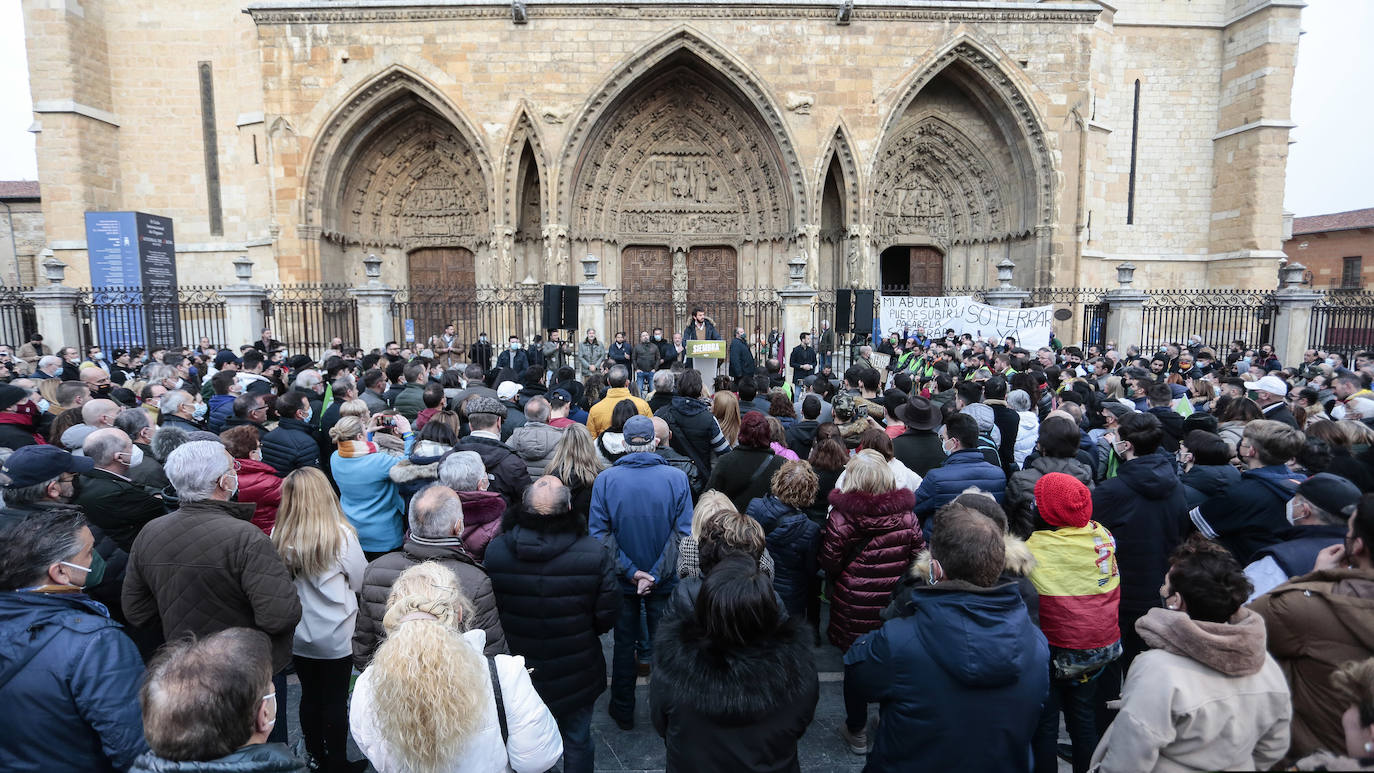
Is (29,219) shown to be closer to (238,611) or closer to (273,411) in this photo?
(273,411)

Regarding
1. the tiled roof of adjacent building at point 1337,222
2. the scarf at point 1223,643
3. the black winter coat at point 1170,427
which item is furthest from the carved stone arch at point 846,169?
the tiled roof of adjacent building at point 1337,222

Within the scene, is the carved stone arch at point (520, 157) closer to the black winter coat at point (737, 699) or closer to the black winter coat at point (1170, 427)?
the black winter coat at point (1170, 427)

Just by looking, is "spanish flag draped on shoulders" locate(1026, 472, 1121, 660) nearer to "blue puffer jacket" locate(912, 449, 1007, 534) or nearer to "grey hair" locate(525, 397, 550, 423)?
"blue puffer jacket" locate(912, 449, 1007, 534)

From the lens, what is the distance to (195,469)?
8.81 feet

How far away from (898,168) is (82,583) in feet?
62.3

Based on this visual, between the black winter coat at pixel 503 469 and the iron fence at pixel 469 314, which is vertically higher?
the iron fence at pixel 469 314

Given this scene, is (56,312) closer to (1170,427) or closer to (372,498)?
(372,498)

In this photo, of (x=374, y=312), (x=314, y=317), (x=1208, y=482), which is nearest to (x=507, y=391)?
(x=1208, y=482)

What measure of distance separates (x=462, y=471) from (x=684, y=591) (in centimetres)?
144

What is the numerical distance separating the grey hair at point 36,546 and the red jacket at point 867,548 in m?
3.01

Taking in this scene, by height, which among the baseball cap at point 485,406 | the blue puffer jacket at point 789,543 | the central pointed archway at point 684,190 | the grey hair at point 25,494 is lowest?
the blue puffer jacket at point 789,543

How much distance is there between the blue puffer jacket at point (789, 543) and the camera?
362cm

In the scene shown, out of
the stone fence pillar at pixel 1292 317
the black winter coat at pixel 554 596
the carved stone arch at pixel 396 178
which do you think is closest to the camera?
the black winter coat at pixel 554 596

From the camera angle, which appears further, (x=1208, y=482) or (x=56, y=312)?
(x=56, y=312)
